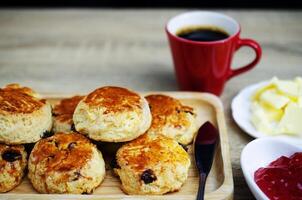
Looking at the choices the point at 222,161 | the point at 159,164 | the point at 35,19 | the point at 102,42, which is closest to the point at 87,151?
the point at 159,164

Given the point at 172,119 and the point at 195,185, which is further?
the point at 172,119

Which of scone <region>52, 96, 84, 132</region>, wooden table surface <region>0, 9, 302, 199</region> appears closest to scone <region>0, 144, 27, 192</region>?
scone <region>52, 96, 84, 132</region>

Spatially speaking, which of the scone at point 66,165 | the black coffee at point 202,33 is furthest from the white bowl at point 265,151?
the black coffee at point 202,33

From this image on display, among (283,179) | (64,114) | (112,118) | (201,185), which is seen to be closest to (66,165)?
(112,118)

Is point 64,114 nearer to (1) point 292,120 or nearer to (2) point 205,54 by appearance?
(2) point 205,54

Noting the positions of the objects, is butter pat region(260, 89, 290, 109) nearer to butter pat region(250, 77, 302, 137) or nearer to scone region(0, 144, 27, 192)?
butter pat region(250, 77, 302, 137)
